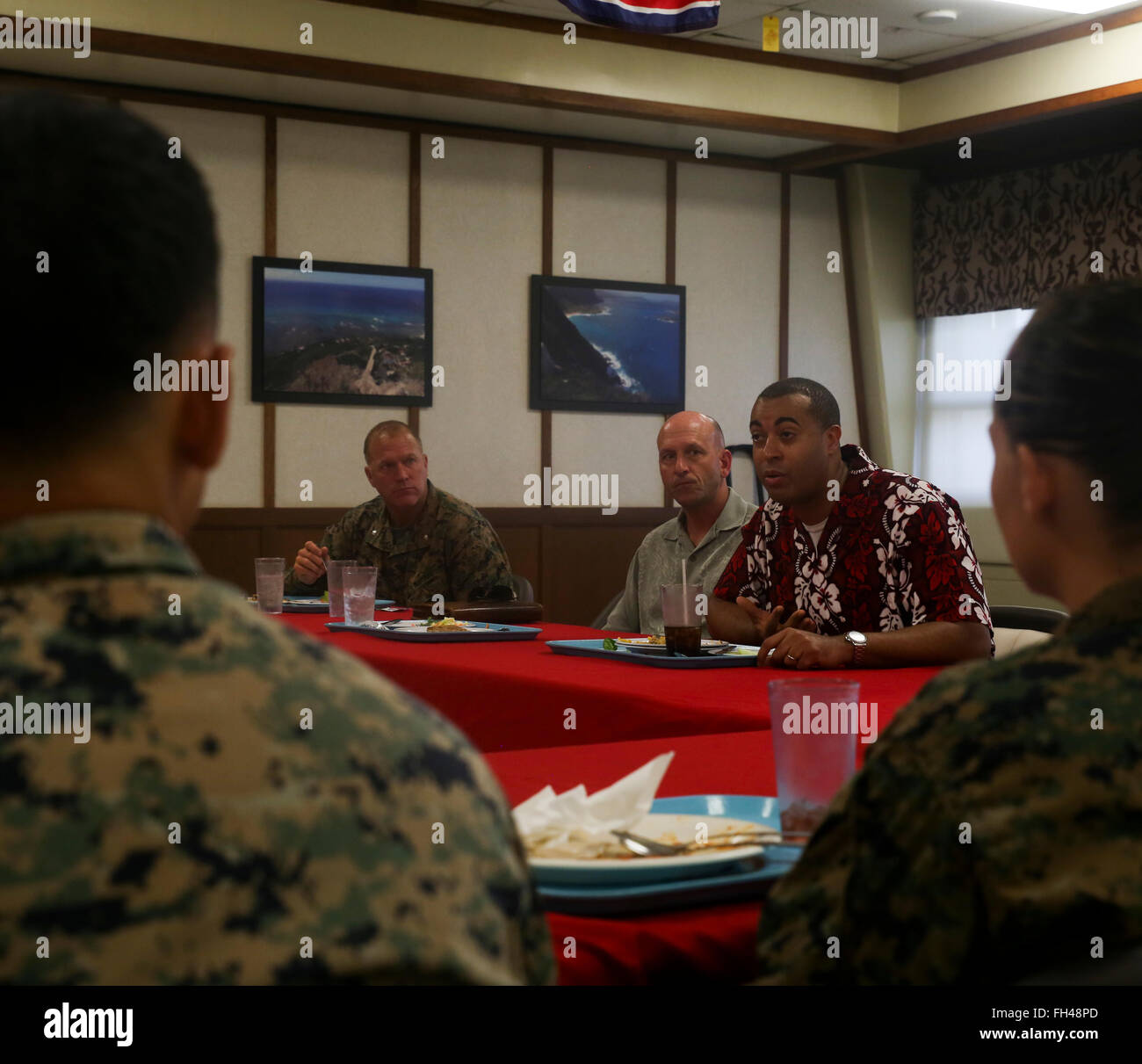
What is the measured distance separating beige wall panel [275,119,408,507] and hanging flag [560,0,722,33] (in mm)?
2418

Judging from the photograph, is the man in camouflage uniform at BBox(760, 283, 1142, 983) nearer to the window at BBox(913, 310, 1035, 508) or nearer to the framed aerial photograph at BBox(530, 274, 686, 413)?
the framed aerial photograph at BBox(530, 274, 686, 413)

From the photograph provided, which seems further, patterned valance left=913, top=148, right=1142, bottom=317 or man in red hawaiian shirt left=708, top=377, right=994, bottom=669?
patterned valance left=913, top=148, right=1142, bottom=317

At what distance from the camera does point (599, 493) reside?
7.83 metres

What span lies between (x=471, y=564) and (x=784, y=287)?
4.13 m

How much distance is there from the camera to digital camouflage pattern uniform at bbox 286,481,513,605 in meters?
4.85

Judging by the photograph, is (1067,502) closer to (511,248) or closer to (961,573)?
(961,573)

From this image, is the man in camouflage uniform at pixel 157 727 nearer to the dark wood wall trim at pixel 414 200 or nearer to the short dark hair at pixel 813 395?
the short dark hair at pixel 813 395

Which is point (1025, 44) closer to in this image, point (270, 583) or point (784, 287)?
point (784, 287)

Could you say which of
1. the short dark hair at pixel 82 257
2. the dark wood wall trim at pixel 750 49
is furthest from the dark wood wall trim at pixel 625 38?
the short dark hair at pixel 82 257

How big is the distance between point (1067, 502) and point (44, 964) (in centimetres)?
79

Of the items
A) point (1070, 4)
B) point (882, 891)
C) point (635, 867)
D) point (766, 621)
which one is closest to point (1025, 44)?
point (1070, 4)

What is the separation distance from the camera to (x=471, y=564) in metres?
4.86

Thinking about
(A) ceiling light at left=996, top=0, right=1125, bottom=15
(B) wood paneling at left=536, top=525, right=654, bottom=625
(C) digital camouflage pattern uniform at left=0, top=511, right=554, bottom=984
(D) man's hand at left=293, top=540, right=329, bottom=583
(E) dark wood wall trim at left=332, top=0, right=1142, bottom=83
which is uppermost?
(E) dark wood wall trim at left=332, top=0, right=1142, bottom=83

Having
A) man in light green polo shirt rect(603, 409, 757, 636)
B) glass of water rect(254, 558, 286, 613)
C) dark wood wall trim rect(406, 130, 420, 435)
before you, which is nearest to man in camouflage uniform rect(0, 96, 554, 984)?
glass of water rect(254, 558, 286, 613)
